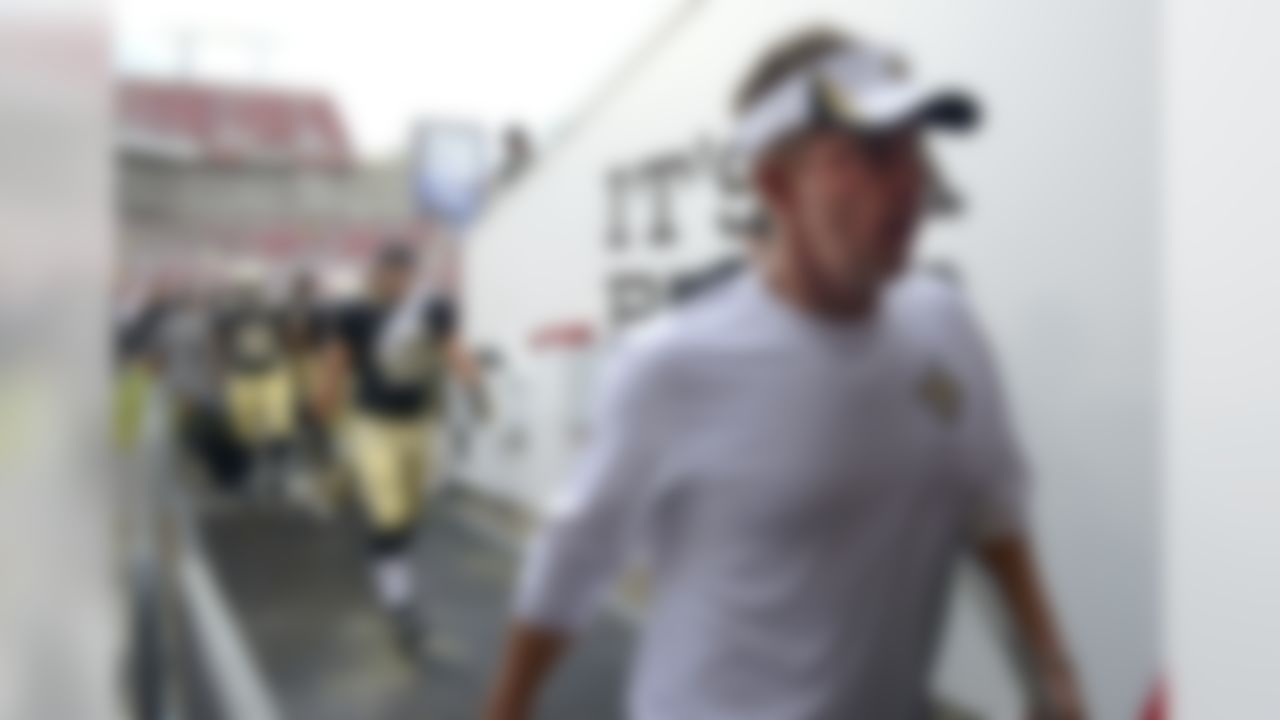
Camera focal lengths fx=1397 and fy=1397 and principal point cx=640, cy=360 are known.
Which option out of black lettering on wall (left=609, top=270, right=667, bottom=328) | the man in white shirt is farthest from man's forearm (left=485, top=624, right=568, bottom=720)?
black lettering on wall (left=609, top=270, right=667, bottom=328)

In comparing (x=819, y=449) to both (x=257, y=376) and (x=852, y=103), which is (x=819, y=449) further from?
(x=257, y=376)

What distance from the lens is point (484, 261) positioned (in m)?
1.25

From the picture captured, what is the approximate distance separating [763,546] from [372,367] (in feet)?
2.29

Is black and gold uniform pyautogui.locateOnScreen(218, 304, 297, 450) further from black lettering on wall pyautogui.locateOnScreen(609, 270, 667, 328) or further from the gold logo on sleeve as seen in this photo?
the gold logo on sleeve

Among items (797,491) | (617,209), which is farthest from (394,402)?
(797,491)

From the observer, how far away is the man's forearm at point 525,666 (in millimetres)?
1028

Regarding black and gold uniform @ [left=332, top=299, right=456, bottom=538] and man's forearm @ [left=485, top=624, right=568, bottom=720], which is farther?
black and gold uniform @ [left=332, top=299, right=456, bottom=538]

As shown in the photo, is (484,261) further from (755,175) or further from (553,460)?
(755,175)

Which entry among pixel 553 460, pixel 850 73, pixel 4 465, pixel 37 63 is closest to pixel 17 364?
pixel 4 465

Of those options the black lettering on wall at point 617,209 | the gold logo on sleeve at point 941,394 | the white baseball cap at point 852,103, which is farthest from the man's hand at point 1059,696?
the black lettering on wall at point 617,209

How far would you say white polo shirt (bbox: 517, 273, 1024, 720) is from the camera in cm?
86

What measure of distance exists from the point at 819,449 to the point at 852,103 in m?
0.21

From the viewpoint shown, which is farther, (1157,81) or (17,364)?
(17,364)

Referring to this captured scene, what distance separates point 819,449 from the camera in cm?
88
